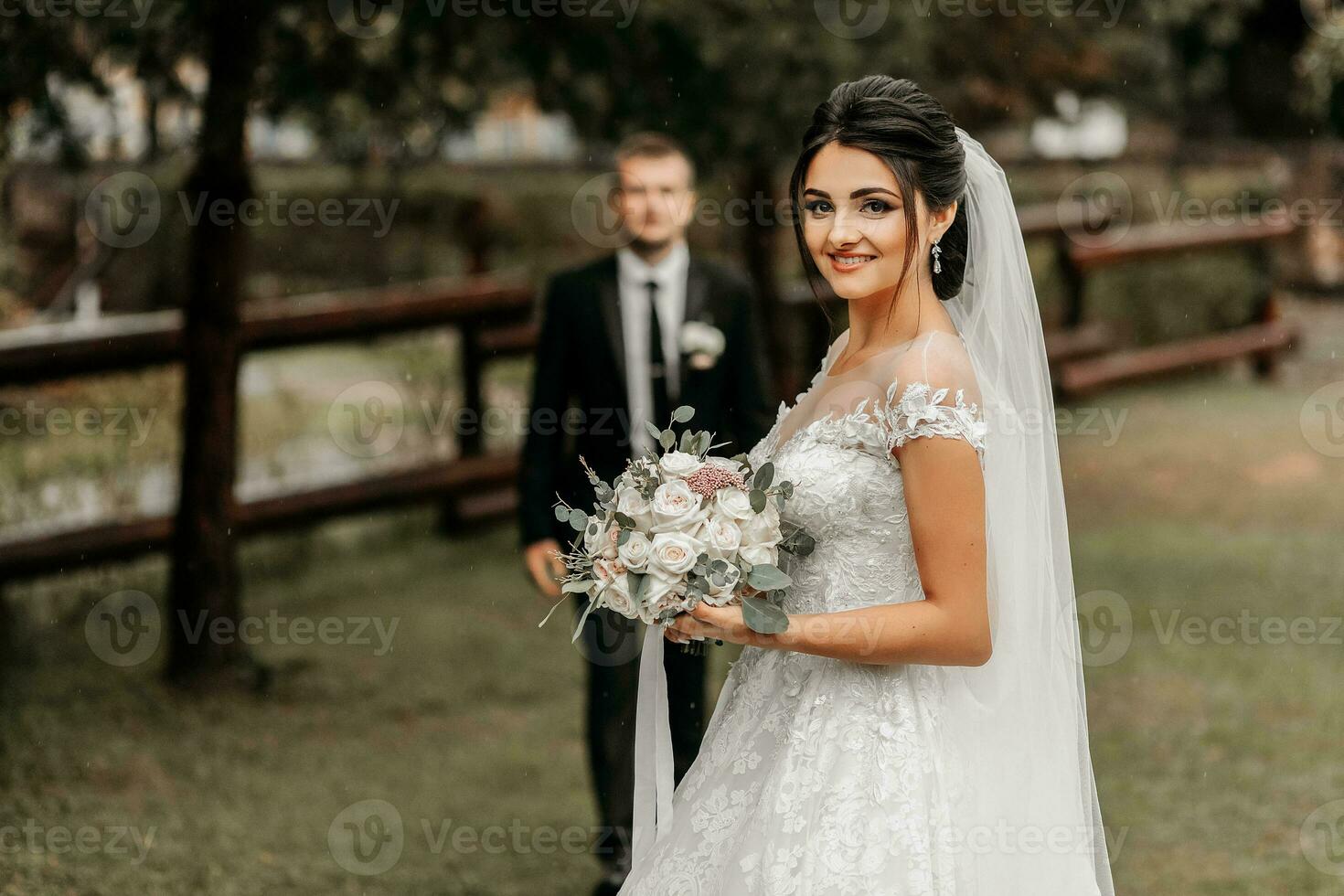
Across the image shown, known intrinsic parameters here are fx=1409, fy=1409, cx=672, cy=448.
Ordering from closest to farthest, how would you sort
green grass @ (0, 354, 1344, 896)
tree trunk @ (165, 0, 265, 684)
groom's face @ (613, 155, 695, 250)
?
groom's face @ (613, 155, 695, 250), green grass @ (0, 354, 1344, 896), tree trunk @ (165, 0, 265, 684)

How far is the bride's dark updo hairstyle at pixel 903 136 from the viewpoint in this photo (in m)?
2.75

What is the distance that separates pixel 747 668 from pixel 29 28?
4.56m

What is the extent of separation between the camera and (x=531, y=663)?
773cm

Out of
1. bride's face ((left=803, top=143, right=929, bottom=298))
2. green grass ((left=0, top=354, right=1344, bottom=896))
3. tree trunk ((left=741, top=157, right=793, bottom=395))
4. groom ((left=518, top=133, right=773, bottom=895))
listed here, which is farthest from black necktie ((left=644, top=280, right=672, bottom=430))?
tree trunk ((left=741, top=157, right=793, bottom=395))

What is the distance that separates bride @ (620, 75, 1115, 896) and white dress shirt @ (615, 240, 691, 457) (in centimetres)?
179

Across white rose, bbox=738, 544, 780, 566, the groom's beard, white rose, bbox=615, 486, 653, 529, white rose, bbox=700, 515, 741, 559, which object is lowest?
white rose, bbox=738, 544, 780, 566

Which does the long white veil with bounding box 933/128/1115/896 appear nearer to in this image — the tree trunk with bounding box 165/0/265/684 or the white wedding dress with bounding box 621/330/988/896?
the white wedding dress with bounding box 621/330/988/896

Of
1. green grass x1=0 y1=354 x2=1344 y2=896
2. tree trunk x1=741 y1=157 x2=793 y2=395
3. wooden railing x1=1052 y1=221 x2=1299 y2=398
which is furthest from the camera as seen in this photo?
wooden railing x1=1052 y1=221 x2=1299 y2=398

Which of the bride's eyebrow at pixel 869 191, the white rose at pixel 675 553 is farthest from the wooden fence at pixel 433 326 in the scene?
the bride's eyebrow at pixel 869 191

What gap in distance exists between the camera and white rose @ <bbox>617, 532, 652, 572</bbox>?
265cm

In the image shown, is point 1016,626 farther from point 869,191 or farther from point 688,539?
point 869,191

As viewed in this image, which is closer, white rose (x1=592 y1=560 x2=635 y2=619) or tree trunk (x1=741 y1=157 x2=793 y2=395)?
white rose (x1=592 y1=560 x2=635 y2=619)

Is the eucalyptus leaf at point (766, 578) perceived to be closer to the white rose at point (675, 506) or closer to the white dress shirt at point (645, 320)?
the white rose at point (675, 506)

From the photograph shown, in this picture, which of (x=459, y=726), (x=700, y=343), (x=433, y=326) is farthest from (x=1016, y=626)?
(x=433, y=326)
